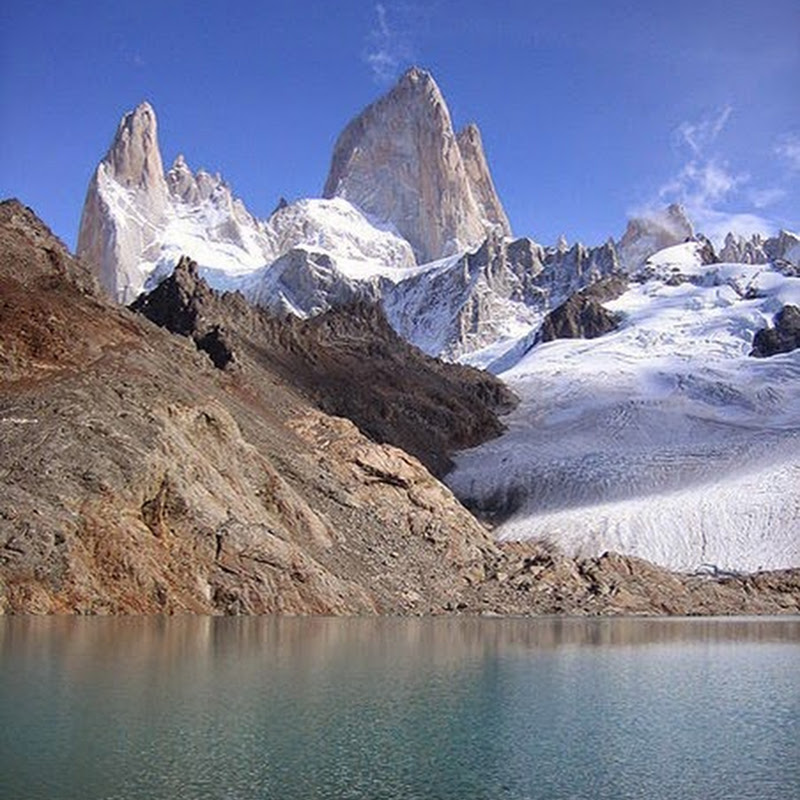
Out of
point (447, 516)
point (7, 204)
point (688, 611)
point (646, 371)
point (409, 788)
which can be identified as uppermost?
point (646, 371)

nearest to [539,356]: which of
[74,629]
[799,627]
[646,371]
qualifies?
[646,371]

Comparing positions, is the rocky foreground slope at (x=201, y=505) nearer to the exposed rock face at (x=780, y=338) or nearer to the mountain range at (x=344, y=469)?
the mountain range at (x=344, y=469)

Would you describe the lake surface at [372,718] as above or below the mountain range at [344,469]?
below

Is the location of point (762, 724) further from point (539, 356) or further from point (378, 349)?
point (539, 356)

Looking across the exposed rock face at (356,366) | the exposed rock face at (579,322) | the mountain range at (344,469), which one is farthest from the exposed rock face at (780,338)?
the exposed rock face at (356,366)

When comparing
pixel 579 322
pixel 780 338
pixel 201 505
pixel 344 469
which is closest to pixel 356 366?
pixel 344 469

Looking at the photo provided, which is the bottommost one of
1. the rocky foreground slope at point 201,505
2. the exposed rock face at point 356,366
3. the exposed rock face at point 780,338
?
the rocky foreground slope at point 201,505

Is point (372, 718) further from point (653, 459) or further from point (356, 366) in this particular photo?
point (356, 366)
